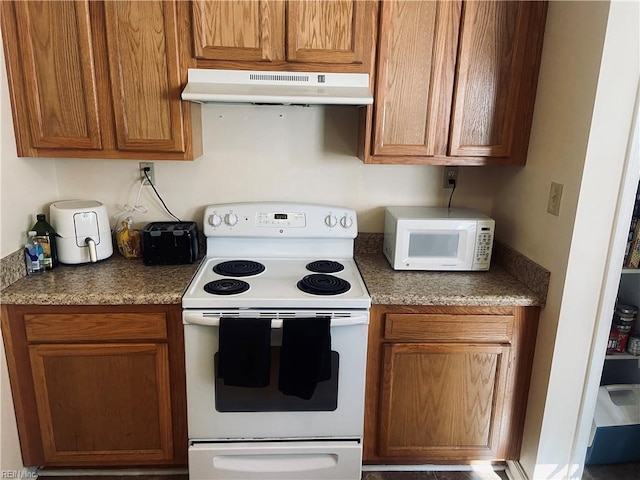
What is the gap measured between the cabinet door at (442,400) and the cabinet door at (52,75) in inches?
62.8

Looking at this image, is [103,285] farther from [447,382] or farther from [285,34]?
[447,382]

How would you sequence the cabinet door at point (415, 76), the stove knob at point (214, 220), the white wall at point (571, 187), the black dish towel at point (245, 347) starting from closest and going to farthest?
the white wall at point (571, 187), the black dish towel at point (245, 347), the cabinet door at point (415, 76), the stove knob at point (214, 220)

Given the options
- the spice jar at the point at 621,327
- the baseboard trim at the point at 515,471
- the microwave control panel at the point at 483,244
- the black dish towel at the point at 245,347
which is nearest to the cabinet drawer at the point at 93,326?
the black dish towel at the point at 245,347

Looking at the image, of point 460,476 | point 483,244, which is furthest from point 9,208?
point 460,476

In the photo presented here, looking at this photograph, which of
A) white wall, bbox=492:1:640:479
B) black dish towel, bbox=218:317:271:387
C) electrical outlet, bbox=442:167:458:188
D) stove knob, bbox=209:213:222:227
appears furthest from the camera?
electrical outlet, bbox=442:167:458:188

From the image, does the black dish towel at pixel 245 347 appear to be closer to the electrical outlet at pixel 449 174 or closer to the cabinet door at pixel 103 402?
the cabinet door at pixel 103 402

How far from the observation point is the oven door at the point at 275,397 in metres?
1.74

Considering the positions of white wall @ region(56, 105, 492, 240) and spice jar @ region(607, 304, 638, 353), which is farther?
white wall @ region(56, 105, 492, 240)

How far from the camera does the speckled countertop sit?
1713 millimetres

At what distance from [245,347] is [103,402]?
0.68 meters

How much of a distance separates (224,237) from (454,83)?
1.26 m

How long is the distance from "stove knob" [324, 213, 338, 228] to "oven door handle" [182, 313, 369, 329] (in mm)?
586

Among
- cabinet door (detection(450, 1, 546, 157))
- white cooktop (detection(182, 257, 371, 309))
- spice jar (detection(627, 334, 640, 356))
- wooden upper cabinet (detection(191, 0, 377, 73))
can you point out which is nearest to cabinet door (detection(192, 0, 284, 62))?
wooden upper cabinet (detection(191, 0, 377, 73))

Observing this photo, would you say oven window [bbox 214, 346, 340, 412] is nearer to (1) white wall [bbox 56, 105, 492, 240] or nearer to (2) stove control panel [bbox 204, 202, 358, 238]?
(2) stove control panel [bbox 204, 202, 358, 238]
